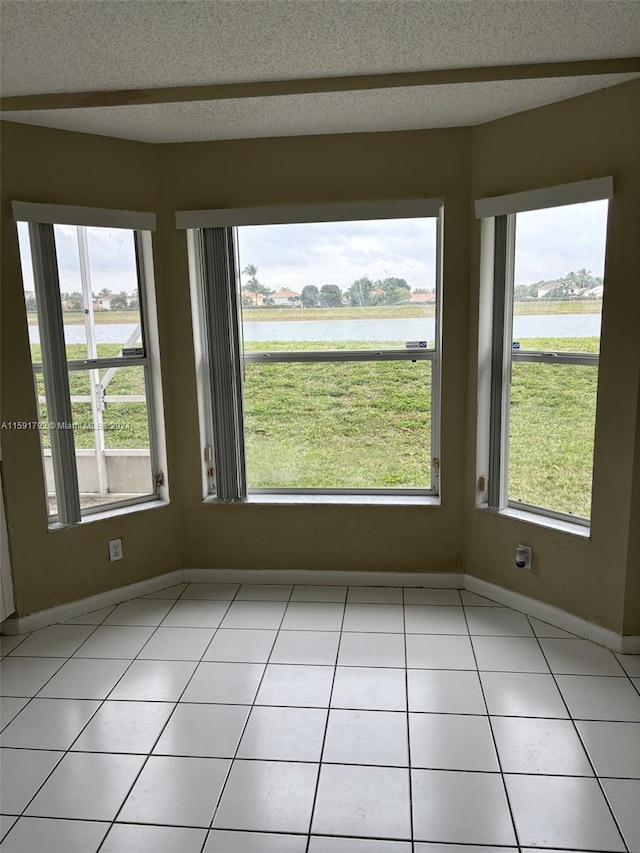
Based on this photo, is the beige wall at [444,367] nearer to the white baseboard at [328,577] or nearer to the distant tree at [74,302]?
the white baseboard at [328,577]

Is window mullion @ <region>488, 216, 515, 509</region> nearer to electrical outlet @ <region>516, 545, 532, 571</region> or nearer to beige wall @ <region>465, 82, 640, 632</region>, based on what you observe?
beige wall @ <region>465, 82, 640, 632</region>

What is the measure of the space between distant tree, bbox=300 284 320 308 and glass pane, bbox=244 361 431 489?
34 cm

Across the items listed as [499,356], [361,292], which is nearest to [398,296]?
[361,292]

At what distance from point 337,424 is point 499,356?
98cm

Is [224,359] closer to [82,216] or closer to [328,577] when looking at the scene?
[82,216]

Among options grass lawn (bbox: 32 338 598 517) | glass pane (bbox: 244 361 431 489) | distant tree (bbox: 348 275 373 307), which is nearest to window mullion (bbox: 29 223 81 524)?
grass lawn (bbox: 32 338 598 517)

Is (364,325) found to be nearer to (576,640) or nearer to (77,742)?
(576,640)

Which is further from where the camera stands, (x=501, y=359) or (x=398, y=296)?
(x=398, y=296)

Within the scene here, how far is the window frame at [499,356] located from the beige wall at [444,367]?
0.07 metres

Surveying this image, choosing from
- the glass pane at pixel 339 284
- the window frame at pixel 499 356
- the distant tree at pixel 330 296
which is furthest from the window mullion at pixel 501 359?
the distant tree at pixel 330 296

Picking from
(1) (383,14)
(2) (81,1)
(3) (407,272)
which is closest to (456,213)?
(3) (407,272)

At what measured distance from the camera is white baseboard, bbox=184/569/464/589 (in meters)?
3.72

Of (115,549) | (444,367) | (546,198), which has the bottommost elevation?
(115,549)

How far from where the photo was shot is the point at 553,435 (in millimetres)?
3252
